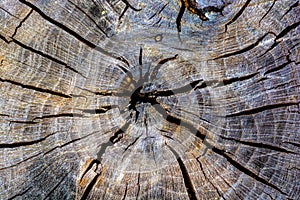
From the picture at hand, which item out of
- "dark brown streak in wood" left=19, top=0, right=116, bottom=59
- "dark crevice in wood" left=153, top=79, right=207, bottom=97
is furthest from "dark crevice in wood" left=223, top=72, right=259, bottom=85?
"dark brown streak in wood" left=19, top=0, right=116, bottom=59

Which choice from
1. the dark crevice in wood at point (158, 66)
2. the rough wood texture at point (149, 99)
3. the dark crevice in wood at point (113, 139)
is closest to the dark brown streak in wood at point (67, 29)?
the rough wood texture at point (149, 99)

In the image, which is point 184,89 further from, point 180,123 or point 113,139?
point 113,139

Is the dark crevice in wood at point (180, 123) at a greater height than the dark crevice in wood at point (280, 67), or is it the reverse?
the dark crevice in wood at point (280, 67)

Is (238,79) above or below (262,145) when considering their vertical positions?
above

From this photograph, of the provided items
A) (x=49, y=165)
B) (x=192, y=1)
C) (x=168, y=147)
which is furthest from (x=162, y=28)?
(x=49, y=165)

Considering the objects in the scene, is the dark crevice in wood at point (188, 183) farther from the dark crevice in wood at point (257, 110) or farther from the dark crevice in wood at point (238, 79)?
the dark crevice in wood at point (238, 79)

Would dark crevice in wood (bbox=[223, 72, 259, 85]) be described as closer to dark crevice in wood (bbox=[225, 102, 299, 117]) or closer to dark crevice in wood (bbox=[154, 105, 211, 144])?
dark crevice in wood (bbox=[225, 102, 299, 117])

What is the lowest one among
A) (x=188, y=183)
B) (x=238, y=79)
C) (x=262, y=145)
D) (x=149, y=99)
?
(x=188, y=183)

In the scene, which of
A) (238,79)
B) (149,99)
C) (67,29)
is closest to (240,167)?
(238,79)
